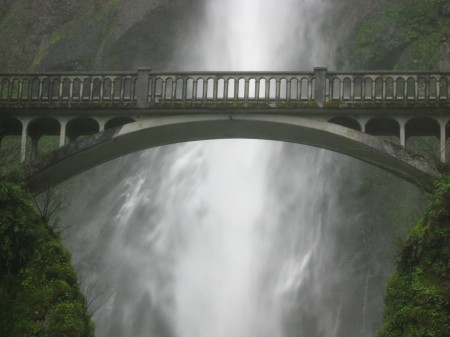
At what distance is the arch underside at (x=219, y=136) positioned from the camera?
A: 23.8 meters

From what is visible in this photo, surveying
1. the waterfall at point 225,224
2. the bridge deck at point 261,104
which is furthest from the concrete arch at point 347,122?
the waterfall at point 225,224

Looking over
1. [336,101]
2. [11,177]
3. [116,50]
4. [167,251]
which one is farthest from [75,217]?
[336,101]

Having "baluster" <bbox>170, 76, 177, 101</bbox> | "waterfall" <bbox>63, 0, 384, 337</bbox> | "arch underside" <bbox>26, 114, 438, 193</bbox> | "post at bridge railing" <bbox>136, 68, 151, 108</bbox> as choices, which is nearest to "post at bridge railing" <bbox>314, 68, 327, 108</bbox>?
"arch underside" <bbox>26, 114, 438, 193</bbox>

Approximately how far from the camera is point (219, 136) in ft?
A: 87.6

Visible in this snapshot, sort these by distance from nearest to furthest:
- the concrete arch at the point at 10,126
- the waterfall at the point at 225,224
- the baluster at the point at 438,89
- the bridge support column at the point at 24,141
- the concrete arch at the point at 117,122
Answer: the baluster at the point at 438,89
the bridge support column at the point at 24,141
the concrete arch at the point at 117,122
the concrete arch at the point at 10,126
the waterfall at the point at 225,224

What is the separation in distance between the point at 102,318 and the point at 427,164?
21131mm

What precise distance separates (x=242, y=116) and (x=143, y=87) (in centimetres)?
338

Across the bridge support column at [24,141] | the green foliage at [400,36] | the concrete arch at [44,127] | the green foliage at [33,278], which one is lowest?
the green foliage at [33,278]

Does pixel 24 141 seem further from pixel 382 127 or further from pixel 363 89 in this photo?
pixel 382 127

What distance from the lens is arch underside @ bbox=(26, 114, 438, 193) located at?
78.2 feet

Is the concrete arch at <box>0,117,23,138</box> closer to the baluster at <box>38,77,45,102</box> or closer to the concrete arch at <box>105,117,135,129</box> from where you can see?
the baluster at <box>38,77,45,102</box>

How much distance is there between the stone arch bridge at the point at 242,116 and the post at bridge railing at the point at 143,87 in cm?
3

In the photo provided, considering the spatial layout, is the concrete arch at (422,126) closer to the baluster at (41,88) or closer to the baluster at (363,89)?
the baluster at (363,89)

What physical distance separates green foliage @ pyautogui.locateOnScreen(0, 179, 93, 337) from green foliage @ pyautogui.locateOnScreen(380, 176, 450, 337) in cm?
790
